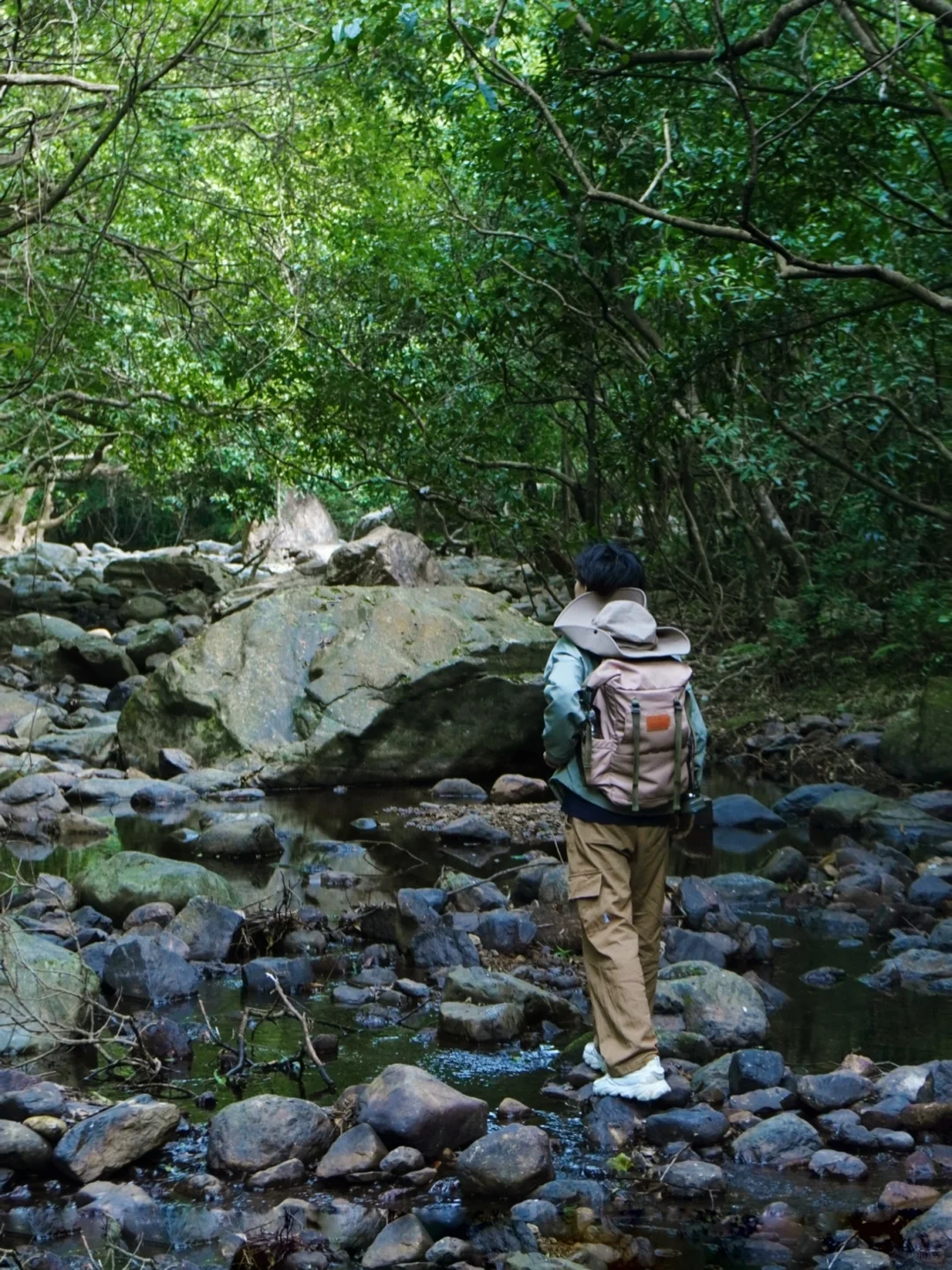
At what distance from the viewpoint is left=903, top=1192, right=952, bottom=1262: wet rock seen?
350 cm

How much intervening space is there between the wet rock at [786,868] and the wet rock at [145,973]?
3.58m

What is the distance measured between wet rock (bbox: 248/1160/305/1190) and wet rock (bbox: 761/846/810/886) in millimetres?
4506

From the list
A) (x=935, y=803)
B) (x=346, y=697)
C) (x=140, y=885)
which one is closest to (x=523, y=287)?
(x=346, y=697)

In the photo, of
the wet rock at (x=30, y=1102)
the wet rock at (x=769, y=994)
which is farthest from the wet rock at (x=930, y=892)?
the wet rock at (x=30, y=1102)

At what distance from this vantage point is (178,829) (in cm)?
915

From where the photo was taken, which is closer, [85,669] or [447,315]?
[447,315]

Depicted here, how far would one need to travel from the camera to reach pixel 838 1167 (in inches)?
158

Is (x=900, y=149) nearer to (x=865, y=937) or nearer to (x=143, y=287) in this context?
(x=865, y=937)

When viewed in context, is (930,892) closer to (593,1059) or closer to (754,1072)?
(754,1072)

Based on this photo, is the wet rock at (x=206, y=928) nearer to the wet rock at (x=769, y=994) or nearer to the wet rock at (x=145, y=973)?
the wet rock at (x=145, y=973)

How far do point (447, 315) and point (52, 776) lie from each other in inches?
205

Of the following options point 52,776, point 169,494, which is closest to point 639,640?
point 52,776

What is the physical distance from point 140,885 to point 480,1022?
219 centimetres

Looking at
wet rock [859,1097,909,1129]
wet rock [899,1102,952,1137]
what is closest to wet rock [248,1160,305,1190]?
wet rock [859,1097,909,1129]
